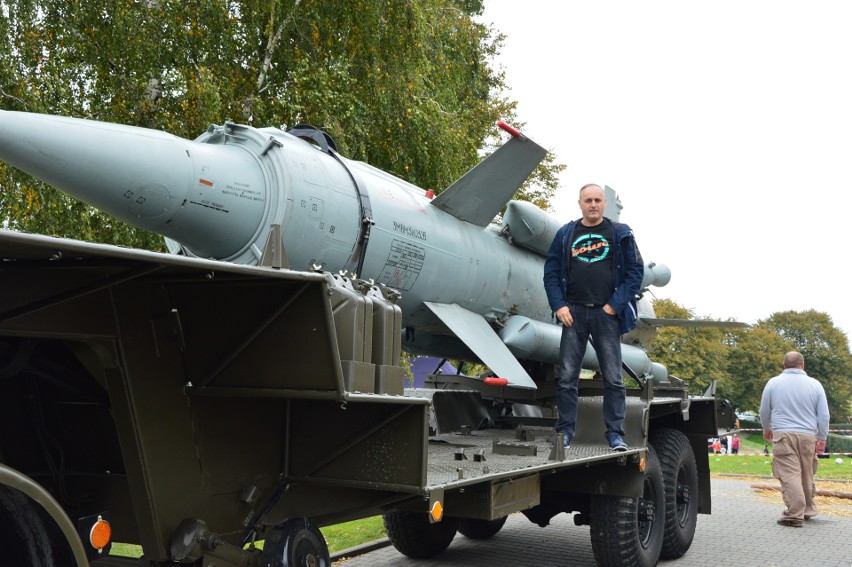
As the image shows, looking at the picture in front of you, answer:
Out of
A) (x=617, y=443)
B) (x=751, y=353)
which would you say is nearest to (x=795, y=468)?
(x=617, y=443)

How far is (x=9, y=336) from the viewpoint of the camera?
2.59 metres

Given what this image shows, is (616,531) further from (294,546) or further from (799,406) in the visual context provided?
(799,406)

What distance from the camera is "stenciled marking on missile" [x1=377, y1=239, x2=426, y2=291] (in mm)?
5352

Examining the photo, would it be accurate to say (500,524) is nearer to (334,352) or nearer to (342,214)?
(342,214)

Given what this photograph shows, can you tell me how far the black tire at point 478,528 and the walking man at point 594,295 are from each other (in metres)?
2.38

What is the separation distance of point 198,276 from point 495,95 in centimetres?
2387

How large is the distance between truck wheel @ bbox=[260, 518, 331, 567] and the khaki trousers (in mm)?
7129

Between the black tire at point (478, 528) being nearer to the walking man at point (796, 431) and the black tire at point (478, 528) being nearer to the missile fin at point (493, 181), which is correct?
the missile fin at point (493, 181)

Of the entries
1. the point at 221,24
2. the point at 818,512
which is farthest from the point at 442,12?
the point at 818,512

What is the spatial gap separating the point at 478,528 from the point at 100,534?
5.39 m

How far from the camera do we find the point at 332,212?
16.2 feet

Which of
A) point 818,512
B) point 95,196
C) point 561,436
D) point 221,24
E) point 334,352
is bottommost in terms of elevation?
point 818,512

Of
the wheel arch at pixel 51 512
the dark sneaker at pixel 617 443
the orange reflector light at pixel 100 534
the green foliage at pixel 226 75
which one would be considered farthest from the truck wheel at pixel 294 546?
the green foliage at pixel 226 75

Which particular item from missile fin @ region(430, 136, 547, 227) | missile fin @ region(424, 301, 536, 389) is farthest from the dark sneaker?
missile fin @ region(430, 136, 547, 227)
